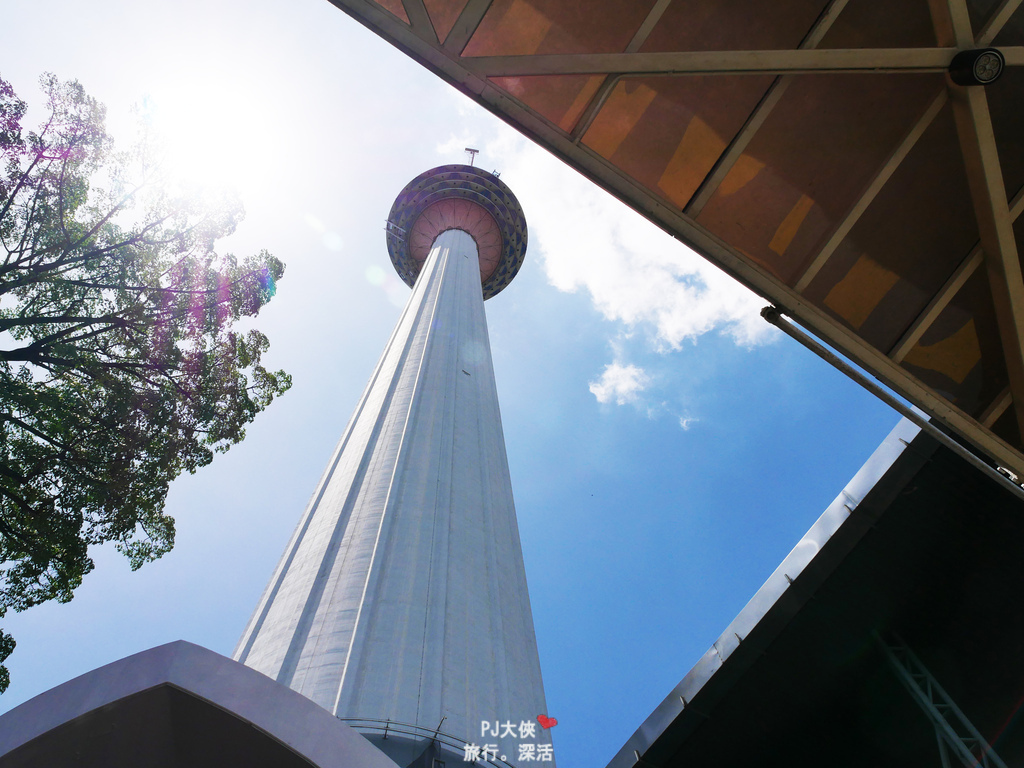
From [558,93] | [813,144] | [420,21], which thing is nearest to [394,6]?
[420,21]

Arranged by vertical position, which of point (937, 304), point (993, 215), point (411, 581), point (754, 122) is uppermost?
point (411, 581)

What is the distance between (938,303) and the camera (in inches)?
191

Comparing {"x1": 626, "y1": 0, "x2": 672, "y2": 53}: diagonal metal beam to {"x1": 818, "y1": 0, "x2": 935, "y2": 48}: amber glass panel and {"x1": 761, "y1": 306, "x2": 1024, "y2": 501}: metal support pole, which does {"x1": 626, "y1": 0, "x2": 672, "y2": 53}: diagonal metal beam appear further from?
{"x1": 761, "y1": 306, "x2": 1024, "y2": 501}: metal support pole

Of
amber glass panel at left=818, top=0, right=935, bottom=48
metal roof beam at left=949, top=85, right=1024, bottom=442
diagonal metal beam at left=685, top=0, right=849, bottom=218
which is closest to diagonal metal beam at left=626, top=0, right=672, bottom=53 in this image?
diagonal metal beam at left=685, top=0, right=849, bottom=218

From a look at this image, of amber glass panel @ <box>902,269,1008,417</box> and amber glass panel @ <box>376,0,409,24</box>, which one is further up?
amber glass panel @ <box>376,0,409,24</box>

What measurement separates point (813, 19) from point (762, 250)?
5.35 ft

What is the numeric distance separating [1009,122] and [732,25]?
209 centimetres

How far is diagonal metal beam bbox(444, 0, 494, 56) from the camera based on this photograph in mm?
4238

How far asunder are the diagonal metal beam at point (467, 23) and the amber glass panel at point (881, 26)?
2.48m

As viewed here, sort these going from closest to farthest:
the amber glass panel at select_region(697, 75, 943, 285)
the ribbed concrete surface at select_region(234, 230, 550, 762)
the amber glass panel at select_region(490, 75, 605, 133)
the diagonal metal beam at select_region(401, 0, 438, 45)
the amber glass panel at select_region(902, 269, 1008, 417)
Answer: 1. the diagonal metal beam at select_region(401, 0, 438, 45)
2. the amber glass panel at select_region(697, 75, 943, 285)
3. the amber glass panel at select_region(490, 75, 605, 133)
4. the amber glass panel at select_region(902, 269, 1008, 417)
5. the ribbed concrete surface at select_region(234, 230, 550, 762)

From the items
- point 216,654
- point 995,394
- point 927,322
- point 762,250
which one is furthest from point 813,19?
point 216,654

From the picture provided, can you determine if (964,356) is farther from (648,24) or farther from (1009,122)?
(648,24)

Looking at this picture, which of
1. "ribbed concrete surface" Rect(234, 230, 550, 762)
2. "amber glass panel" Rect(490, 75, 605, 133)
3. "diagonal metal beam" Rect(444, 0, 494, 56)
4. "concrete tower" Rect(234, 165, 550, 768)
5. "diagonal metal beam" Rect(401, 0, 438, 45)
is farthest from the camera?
"ribbed concrete surface" Rect(234, 230, 550, 762)

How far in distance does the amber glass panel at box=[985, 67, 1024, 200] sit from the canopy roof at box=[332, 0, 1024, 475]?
12 millimetres
